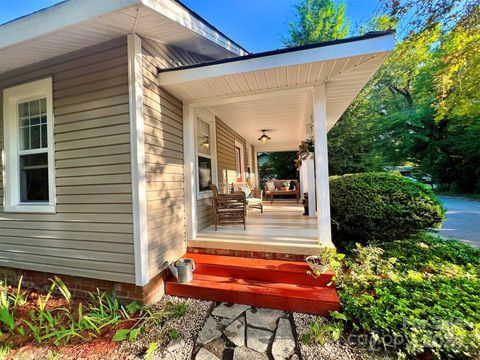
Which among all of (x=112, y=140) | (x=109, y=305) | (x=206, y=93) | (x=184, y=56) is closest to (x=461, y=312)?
(x=109, y=305)

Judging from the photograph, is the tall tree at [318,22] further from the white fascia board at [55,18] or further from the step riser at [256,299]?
the step riser at [256,299]

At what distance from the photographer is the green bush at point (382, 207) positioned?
3576 millimetres

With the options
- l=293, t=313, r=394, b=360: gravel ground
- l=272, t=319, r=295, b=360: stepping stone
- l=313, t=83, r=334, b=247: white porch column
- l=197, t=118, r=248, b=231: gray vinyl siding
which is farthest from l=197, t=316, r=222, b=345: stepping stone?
l=197, t=118, r=248, b=231: gray vinyl siding

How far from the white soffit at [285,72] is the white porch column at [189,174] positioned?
333 mm

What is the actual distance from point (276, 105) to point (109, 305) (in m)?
4.41

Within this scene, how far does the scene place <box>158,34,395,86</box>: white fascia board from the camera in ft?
8.11

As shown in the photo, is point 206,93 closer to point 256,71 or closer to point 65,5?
point 256,71

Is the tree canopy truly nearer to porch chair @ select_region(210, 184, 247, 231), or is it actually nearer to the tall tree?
the tall tree

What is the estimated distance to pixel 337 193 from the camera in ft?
13.9

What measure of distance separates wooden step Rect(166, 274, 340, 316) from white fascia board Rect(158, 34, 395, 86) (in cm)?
277

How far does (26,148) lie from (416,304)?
18.2 ft

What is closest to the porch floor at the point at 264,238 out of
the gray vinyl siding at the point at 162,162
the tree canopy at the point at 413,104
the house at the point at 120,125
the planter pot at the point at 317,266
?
the house at the point at 120,125

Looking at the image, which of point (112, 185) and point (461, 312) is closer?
point (461, 312)

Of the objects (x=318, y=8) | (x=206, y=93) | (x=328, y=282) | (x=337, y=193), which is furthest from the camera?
(x=318, y=8)
